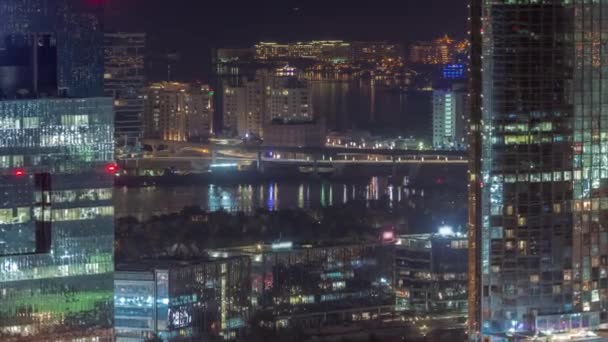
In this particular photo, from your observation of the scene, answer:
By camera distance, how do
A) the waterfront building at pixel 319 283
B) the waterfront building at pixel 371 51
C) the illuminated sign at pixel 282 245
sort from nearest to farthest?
the waterfront building at pixel 319 283, the illuminated sign at pixel 282 245, the waterfront building at pixel 371 51

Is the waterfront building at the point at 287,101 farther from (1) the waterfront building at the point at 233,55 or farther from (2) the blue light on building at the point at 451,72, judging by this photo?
(2) the blue light on building at the point at 451,72

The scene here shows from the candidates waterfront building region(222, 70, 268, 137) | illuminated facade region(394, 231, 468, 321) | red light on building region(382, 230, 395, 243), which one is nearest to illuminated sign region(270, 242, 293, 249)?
red light on building region(382, 230, 395, 243)

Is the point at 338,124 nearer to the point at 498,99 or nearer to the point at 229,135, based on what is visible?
the point at 229,135

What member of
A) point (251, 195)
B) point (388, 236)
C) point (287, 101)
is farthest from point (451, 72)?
point (388, 236)

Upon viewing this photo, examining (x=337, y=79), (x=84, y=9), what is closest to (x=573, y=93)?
(x=84, y=9)

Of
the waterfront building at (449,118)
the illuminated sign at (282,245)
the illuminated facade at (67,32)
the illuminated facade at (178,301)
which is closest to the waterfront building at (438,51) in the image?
the waterfront building at (449,118)

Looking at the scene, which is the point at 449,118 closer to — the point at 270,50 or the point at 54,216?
the point at 270,50
